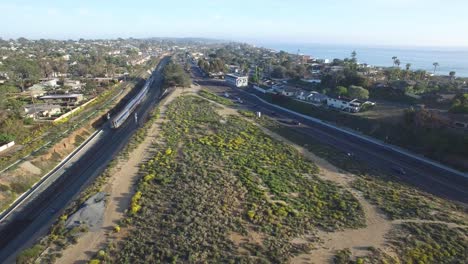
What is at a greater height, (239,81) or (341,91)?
(341,91)

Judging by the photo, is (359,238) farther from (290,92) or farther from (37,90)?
(37,90)

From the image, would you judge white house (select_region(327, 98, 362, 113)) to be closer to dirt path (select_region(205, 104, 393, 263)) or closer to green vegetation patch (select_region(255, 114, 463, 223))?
green vegetation patch (select_region(255, 114, 463, 223))

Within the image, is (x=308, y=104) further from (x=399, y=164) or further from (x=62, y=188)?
(x=62, y=188)

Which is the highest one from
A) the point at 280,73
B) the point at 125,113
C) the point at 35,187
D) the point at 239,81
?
the point at 280,73

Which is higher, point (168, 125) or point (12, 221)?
point (168, 125)

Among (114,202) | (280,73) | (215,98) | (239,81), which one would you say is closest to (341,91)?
(215,98)

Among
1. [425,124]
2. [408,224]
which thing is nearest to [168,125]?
[408,224]
